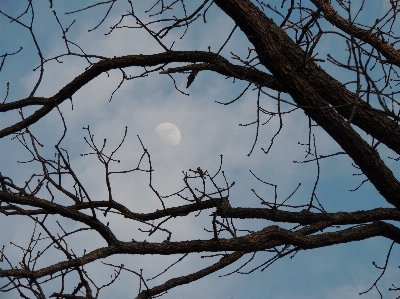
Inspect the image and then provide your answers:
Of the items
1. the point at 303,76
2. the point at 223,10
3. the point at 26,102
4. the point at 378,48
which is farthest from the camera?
the point at 378,48

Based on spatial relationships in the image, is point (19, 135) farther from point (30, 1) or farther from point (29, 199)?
point (29, 199)

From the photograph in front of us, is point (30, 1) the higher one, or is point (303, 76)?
point (30, 1)

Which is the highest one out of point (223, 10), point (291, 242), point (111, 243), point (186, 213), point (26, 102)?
point (26, 102)

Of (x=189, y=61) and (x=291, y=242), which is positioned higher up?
(x=189, y=61)

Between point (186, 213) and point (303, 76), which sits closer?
point (303, 76)

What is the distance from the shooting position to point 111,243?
10.9 ft

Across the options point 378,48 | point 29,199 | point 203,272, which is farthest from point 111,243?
point 378,48

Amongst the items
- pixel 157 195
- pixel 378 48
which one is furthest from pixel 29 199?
pixel 378 48

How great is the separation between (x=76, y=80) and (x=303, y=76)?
210 cm

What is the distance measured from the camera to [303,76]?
4070 mm

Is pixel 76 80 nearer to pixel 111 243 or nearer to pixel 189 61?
pixel 189 61

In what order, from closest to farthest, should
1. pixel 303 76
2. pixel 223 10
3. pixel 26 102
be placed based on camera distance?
pixel 223 10, pixel 303 76, pixel 26 102

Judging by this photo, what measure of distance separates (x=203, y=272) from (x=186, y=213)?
856mm

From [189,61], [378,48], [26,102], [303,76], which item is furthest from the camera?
[378,48]
